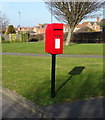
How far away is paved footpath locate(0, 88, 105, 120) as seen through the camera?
3.63 metres

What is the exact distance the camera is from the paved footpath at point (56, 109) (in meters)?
3.63

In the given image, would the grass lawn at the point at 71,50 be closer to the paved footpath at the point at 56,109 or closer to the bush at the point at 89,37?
the paved footpath at the point at 56,109

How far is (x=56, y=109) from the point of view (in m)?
3.90

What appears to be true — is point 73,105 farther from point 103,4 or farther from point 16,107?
point 103,4

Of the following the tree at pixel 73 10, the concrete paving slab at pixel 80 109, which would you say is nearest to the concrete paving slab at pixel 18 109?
the concrete paving slab at pixel 80 109

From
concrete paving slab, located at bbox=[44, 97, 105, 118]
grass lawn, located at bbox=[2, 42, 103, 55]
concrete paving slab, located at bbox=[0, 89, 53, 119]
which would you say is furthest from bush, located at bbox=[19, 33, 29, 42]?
concrete paving slab, located at bbox=[44, 97, 105, 118]

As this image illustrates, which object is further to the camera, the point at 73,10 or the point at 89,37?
the point at 89,37

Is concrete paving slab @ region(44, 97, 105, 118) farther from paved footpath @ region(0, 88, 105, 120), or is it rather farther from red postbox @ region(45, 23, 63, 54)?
red postbox @ region(45, 23, 63, 54)

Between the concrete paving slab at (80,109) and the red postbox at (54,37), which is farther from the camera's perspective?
the red postbox at (54,37)

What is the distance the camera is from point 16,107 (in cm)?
424

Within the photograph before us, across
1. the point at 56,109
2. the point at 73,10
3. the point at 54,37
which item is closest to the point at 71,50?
the point at 73,10

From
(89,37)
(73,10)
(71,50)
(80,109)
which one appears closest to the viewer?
(80,109)

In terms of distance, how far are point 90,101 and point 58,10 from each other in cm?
2432

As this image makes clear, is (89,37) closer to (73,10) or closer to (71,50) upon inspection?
(73,10)
